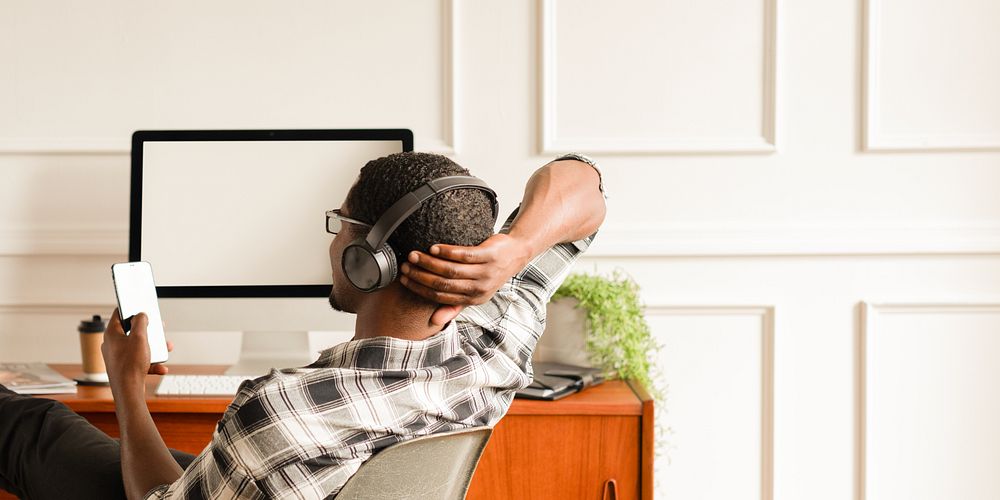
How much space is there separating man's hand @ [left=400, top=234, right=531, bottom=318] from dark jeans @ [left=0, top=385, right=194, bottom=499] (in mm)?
512

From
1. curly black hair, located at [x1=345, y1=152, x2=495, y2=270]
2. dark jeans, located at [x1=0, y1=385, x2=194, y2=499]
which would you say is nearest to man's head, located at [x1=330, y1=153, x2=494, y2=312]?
curly black hair, located at [x1=345, y1=152, x2=495, y2=270]

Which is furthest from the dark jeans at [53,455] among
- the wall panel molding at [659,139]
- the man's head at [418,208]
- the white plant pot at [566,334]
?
the wall panel molding at [659,139]

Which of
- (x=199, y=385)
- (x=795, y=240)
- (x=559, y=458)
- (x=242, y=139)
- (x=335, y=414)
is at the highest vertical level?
(x=242, y=139)

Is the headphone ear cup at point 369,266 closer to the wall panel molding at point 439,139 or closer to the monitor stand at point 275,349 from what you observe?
the monitor stand at point 275,349

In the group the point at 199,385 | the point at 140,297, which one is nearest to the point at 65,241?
the point at 199,385

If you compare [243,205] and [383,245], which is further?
[243,205]

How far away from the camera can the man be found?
890 mm

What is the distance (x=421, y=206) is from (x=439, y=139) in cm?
130

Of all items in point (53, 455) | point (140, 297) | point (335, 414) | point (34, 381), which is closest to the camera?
point (335, 414)

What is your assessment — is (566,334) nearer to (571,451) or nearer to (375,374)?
(571,451)

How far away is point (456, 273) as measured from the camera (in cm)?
94

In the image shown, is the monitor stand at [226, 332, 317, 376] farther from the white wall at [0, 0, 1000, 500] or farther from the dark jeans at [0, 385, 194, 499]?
the dark jeans at [0, 385, 194, 499]

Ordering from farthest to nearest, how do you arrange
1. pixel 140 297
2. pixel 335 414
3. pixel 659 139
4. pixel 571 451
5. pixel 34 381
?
pixel 659 139
pixel 34 381
pixel 571 451
pixel 140 297
pixel 335 414

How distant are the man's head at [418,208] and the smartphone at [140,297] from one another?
51 cm
